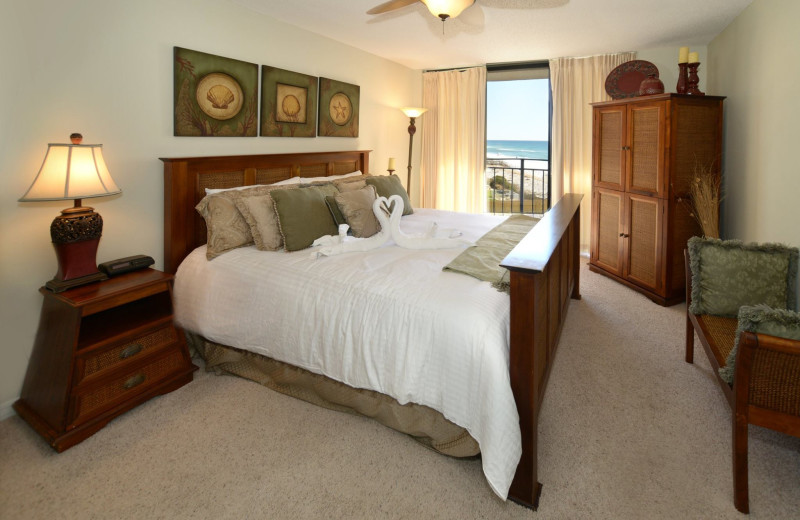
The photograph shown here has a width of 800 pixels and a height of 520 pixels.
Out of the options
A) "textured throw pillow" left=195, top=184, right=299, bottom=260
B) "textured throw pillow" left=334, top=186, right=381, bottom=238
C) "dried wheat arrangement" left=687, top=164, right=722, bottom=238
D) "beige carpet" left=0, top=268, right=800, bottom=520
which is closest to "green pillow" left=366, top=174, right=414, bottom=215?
"textured throw pillow" left=334, top=186, right=381, bottom=238

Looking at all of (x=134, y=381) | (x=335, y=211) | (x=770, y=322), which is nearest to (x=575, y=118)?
(x=335, y=211)

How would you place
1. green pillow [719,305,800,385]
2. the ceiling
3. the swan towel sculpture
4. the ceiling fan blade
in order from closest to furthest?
green pillow [719,305,800,385] < the ceiling fan blade < the swan towel sculpture < the ceiling

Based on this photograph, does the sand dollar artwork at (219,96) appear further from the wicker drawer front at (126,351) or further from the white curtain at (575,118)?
the white curtain at (575,118)

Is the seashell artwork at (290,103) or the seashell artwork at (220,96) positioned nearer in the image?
the seashell artwork at (220,96)

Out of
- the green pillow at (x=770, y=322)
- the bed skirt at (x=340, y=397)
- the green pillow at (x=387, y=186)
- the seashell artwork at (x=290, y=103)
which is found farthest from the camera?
the green pillow at (x=387, y=186)

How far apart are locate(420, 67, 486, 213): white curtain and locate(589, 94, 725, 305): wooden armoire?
1638 millimetres

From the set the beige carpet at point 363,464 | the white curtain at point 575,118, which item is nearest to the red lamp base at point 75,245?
the beige carpet at point 363,464

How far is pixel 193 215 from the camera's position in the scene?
278 centimetres

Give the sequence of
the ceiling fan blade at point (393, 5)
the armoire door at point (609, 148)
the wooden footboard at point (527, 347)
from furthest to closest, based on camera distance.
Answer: the armoire door at point (609, 148) → the ceiling fan blade at point (393, 5) → the wooden footboard at point (527, 347)

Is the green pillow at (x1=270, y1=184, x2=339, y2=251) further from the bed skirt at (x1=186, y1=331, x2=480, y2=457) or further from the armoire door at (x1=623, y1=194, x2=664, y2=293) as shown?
the armoire door at (x1=623, y1=194, x2=664, y2=293)

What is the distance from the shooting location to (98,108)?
2.35 meters

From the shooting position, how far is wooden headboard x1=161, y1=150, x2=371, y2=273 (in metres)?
2.67

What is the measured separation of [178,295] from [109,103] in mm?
1116

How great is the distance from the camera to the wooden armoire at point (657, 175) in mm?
3486
